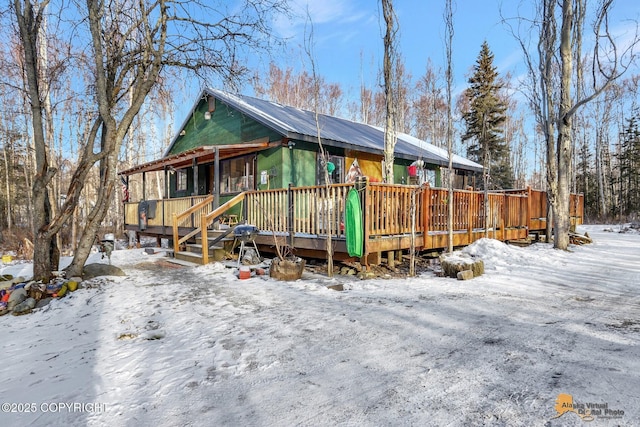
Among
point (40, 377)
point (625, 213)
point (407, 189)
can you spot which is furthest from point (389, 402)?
point (625, 213)

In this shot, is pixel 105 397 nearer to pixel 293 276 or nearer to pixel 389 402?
pixel 389 402

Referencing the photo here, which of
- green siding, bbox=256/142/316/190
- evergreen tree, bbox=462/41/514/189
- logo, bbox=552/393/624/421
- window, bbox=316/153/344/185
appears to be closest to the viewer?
logo, bbox=552/393/624/421

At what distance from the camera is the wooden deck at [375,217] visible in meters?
6.44

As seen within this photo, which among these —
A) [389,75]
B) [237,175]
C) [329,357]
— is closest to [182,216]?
[237,175]

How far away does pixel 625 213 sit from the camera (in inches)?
1059

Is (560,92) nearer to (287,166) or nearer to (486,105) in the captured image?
(287,166)

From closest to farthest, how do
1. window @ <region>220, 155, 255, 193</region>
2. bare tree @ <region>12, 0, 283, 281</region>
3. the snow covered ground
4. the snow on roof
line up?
the snow covered ground < bare tree @ <region>12, 0, 283, 281</region> < the snow on roof < window @ <region>220, 155, 255, 193</region>

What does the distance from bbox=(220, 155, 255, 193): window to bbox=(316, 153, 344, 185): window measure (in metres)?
2.28

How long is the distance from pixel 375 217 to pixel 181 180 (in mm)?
11544

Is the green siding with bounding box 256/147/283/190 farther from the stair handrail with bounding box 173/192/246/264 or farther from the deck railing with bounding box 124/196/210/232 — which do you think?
the deck railing with bounding box 124/196/210/232

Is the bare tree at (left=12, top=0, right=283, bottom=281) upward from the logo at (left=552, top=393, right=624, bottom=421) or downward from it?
upward

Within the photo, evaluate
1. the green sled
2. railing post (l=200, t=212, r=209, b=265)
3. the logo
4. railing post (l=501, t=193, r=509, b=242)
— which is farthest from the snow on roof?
the logo

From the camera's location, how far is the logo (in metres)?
1.83

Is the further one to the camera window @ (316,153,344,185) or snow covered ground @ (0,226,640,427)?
window @ (316,153,344,185)
